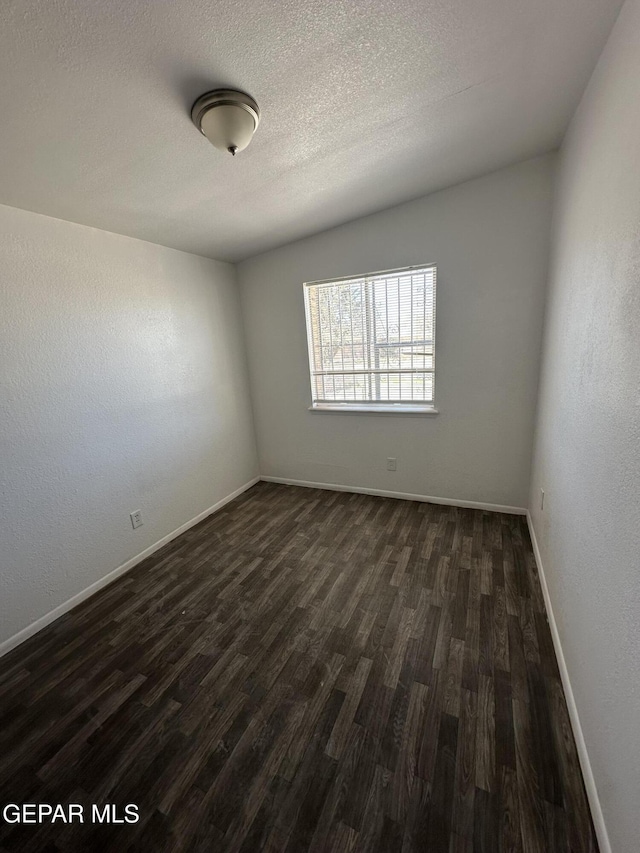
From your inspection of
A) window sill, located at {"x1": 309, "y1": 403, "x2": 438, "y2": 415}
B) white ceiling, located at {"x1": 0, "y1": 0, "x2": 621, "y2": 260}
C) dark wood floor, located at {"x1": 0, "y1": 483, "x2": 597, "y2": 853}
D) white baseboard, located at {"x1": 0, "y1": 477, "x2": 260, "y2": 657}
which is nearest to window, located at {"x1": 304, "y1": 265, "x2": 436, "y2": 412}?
window sill, located at {"x1": 309, "y1": 403, "x2": 438, "y2": 415}

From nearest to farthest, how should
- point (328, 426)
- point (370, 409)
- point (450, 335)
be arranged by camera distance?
point (450, 335) → point (370, 409) → point (328, 426)

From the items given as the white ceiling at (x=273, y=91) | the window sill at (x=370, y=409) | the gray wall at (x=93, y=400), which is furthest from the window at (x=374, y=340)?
the gray wall at (x=93, y=400)

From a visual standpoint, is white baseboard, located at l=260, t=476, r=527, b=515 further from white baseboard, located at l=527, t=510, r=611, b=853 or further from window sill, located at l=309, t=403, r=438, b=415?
white baseboard, located at l=527, t=510, r=611, b=853

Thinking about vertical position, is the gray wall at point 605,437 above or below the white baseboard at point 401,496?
above

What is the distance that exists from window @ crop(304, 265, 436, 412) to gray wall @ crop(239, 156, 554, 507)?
4.1 inches

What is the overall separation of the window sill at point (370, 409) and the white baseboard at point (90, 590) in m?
1.46

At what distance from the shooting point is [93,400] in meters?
2.15

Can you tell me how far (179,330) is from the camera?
2.75 m

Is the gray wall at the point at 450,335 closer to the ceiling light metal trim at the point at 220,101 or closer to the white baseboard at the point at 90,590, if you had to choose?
the white baseboard at the point at 90,590

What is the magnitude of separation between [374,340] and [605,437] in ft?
6.90

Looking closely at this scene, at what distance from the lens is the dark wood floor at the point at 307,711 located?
104cm

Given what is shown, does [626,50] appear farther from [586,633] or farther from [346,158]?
[586,633]

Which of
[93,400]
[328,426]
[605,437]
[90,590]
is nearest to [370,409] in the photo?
[328,426]

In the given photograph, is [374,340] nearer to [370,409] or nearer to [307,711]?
[370,409]
